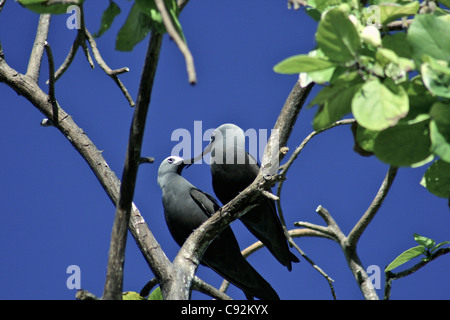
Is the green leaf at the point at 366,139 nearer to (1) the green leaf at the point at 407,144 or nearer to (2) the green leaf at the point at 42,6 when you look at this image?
(1) the green leaf at the point at 407,144

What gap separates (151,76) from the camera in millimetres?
1778

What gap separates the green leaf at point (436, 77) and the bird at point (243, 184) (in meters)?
3.03

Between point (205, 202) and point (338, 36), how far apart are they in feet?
10.6

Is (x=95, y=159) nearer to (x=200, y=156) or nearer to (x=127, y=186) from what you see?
(x=127, y=186)

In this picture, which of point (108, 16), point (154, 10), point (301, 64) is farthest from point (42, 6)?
point (301, 64)

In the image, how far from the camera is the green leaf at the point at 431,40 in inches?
51.4

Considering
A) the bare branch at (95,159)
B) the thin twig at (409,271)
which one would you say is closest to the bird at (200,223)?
the bare branch at (95,159)

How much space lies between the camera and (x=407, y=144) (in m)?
1.37

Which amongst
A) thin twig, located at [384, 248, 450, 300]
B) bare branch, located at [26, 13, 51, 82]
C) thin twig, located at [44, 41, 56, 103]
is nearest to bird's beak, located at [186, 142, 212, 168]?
bare branch, located at [26, 13, 51, 82]
